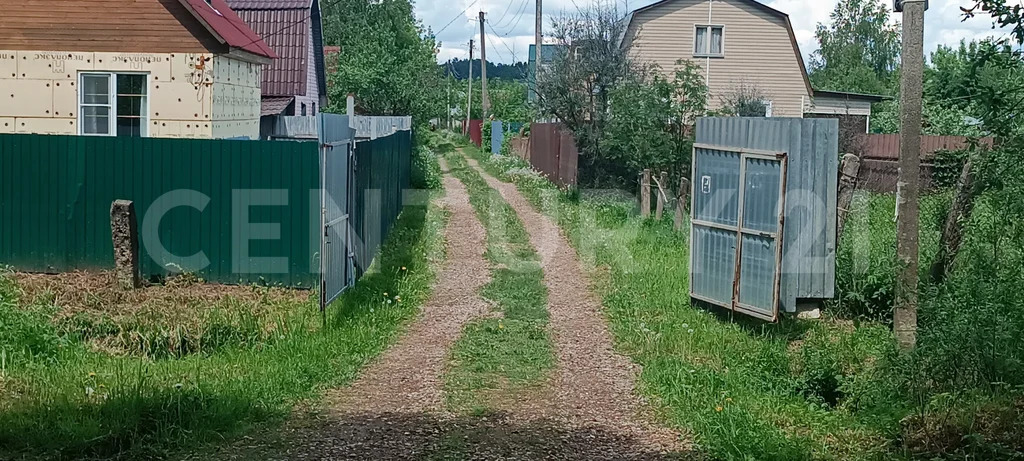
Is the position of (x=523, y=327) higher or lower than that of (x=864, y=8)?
lower

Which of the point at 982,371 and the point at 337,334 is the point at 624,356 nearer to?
the point at 337,334

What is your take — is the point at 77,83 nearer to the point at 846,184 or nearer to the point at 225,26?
the point at 225,26

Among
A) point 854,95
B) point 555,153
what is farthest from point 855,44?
point 555,153

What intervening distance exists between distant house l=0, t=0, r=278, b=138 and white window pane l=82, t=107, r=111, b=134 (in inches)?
0.6

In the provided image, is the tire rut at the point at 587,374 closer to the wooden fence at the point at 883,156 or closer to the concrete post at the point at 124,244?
the concrete post at the point at 124,244

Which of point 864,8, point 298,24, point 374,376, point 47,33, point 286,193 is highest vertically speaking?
point 864,8

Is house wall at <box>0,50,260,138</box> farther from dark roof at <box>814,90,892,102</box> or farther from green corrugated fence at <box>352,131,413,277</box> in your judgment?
dark roof at <box>814,90,892,102</box>

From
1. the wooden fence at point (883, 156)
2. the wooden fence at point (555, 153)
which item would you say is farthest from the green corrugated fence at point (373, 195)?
the wooden fence at point (883, 156)

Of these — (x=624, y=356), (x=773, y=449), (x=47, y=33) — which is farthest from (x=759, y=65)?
(x=773, y=449)

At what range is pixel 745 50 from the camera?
119 feet

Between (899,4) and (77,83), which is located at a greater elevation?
(899,4)

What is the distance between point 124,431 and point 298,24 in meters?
24.9

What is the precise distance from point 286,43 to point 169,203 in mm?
19072

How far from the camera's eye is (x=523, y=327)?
35.1ft
